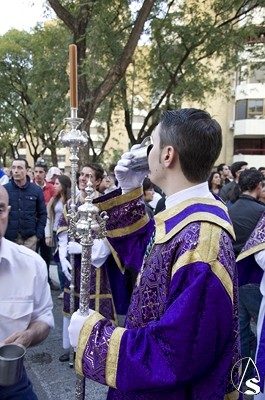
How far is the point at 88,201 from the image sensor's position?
5.11ft

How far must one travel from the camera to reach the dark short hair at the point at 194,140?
1341 mm

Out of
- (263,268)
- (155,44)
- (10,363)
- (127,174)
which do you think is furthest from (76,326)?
(155,44)

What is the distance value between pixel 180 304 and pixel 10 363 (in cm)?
67

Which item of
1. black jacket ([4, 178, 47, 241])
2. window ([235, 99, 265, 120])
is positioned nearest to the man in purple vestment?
black jacket ([4, 178, 47, 241])

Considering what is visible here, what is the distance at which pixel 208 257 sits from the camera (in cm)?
123

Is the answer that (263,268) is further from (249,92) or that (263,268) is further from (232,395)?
(249,92)

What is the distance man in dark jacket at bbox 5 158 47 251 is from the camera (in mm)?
5359

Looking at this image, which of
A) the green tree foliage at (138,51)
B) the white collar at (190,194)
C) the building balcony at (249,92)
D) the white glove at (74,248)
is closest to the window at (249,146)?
the building balcony at (249,92)

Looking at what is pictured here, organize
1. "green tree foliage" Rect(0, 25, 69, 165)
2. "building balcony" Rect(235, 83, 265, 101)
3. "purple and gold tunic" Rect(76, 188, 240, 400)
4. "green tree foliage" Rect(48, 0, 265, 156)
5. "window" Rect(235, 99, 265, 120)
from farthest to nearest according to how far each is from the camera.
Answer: "window" Rect(235, 99, 265, 120)
"building balcony" Rect(235, 83, 265, 101)
"green tree foliage" Rect(0, 25, 69, 165)
"green tree foliage" Rect(48, 0, 265, 156)
"purple and gold tunic" Rect(76, 188, 240, 400)

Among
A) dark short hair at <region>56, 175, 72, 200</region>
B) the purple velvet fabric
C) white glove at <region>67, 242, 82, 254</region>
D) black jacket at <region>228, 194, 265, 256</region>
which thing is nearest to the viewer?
the purple velvet fabric

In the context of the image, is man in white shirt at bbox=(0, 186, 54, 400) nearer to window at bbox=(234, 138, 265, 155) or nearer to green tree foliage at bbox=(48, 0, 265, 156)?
green tree foliage at bbox=(48, 0, 265, 156)

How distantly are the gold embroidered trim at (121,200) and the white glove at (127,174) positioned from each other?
0.02 m

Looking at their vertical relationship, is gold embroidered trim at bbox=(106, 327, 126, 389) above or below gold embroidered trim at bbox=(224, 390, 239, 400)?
above

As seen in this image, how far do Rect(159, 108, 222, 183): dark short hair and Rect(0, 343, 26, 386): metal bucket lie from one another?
0.87 m
